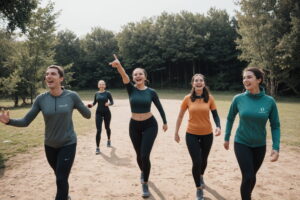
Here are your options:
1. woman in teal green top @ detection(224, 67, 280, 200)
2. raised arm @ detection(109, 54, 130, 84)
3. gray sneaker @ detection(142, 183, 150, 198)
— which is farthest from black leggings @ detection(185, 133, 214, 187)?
raised arm @ detection(109, 54, 130, 84)

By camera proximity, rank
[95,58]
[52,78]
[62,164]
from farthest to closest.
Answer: [95,58] < [52,78] < [62,164]

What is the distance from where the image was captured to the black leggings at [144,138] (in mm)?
5406

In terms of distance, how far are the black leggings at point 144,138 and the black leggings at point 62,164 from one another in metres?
1.65

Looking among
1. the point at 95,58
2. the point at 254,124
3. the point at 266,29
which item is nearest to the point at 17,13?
the point at 254,124

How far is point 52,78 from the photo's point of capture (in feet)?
13.8

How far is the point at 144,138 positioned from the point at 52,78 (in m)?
2.31

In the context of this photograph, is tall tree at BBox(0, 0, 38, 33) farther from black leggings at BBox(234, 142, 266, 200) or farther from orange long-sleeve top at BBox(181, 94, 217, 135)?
black leggings at BBox(234, 142, 266, 200)

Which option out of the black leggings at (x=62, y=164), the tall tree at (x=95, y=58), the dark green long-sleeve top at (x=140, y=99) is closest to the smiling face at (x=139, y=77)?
the dark green long-sleeve top at (x=140, y=99)

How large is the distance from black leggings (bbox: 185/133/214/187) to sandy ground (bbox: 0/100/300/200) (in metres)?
0.61

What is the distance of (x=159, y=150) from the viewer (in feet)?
29.9

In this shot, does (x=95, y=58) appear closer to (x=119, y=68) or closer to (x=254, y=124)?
(x=119, y=68)

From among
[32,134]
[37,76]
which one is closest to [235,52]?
[37,76]

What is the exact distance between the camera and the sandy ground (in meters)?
5.43

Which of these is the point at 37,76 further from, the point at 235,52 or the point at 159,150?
the point at 235,52
